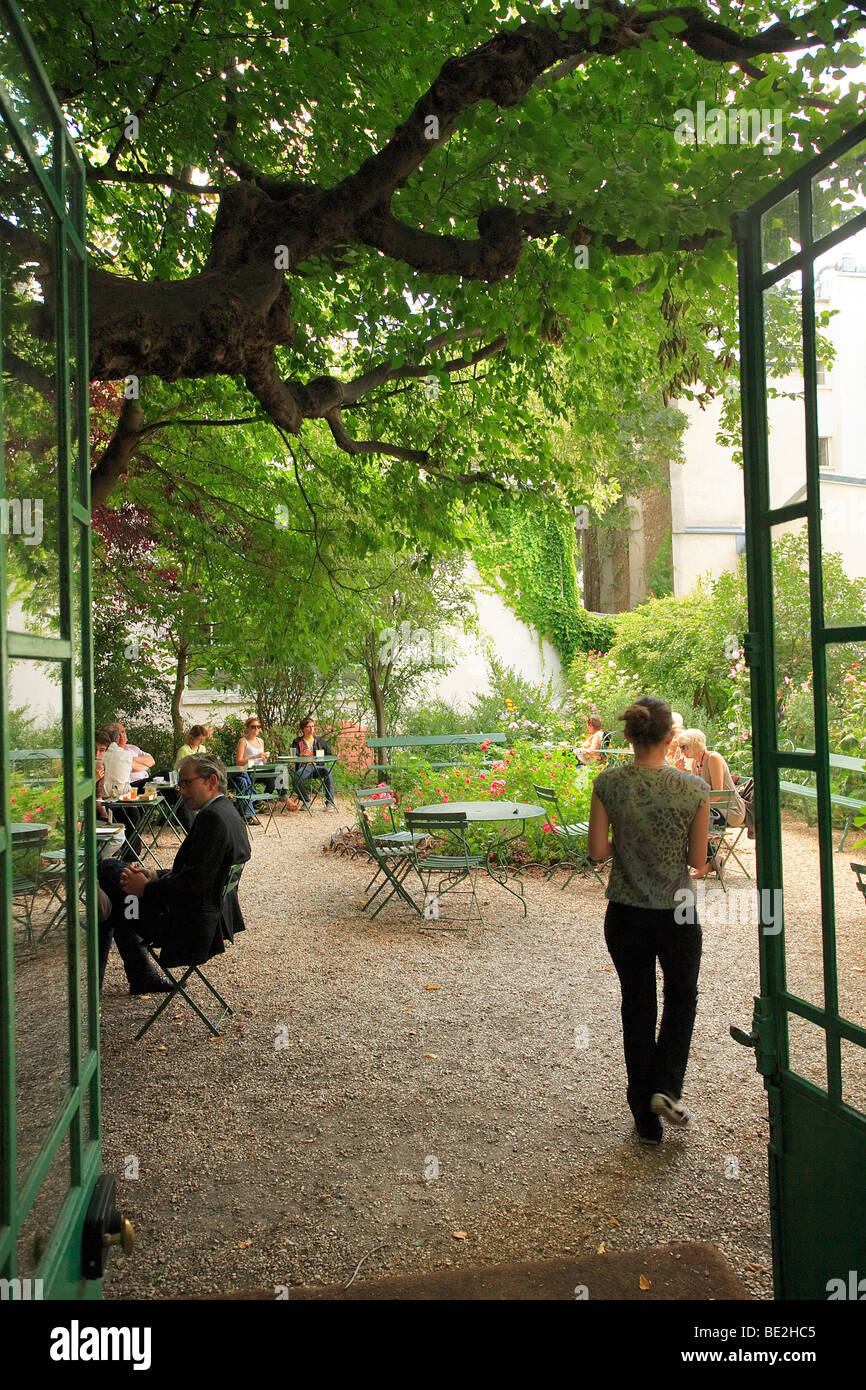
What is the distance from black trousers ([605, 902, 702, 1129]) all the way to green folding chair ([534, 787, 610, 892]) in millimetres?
5404

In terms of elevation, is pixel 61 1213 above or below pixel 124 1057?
above

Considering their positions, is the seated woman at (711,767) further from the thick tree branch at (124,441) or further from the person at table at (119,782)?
the person at table at (119,782)

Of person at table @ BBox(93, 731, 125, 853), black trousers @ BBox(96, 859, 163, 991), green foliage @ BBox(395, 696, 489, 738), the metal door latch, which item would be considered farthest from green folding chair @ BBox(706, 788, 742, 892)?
green foliage @ BBox(395, 696, 489, 738)

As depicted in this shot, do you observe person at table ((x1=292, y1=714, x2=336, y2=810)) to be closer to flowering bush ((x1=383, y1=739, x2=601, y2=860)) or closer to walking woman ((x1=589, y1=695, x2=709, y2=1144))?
flowering bush ((x1=383, y1=739, x2=601, y2=860))

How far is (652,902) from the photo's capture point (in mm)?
4227

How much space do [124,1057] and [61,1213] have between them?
162 inches

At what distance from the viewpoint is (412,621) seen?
16875mm

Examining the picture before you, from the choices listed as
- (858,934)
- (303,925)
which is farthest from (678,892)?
(303,925)

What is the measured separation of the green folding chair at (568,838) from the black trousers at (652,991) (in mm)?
5404

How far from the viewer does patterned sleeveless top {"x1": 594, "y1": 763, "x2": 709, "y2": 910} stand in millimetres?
4242

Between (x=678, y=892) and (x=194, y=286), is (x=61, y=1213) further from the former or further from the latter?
(x=194, y=286)
